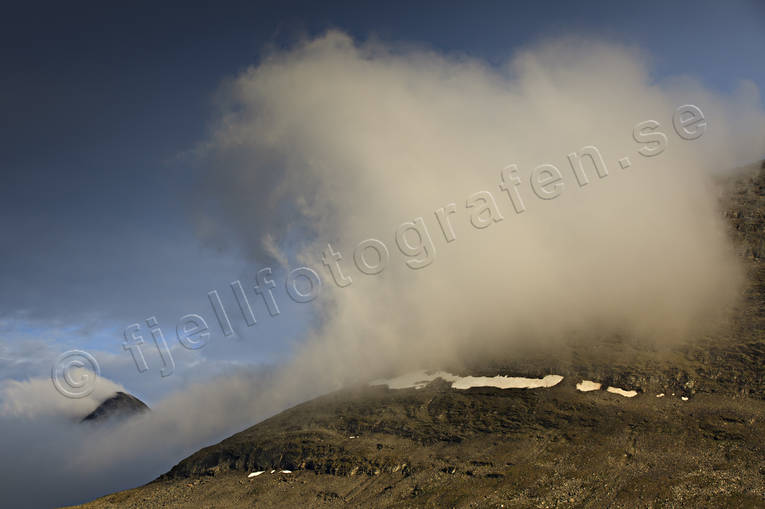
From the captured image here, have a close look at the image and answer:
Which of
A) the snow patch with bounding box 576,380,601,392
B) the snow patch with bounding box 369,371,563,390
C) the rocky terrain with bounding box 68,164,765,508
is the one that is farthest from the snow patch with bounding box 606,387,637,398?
the snow patch with bounding box 369,371,563,390

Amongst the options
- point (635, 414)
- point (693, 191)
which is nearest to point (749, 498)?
point (635, 414)

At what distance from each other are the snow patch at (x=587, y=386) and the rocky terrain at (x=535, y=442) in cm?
102

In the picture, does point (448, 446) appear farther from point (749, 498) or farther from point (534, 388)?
point (749, 498)

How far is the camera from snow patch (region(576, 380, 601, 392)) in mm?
76250

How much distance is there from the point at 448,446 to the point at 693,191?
457 ft

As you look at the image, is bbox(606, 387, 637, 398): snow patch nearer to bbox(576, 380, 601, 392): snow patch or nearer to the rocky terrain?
the rocky terrain

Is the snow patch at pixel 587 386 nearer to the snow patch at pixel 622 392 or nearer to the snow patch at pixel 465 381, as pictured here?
the snow patch at pixel 622 392

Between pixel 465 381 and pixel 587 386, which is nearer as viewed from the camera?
pixel 587 386

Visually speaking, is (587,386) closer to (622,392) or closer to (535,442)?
(622,392)

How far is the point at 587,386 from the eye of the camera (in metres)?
77.2

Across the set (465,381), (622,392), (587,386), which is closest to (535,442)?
(587,386)

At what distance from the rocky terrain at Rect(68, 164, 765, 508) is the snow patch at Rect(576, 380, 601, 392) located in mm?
1021

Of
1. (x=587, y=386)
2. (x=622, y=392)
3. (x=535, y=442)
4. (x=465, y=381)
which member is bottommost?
(x=622, y=392)

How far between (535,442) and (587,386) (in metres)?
20.1
